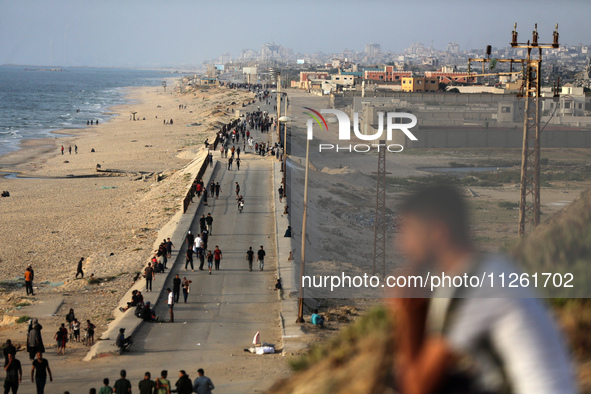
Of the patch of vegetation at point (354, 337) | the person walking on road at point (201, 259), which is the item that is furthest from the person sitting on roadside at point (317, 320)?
the patch of vegetation at point (354, 337)

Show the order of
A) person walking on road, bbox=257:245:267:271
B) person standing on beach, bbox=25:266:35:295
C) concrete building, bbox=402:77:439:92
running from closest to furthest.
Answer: person standing on beach, bbox=25:266:35:295 → person walking on road, bbox=257:245:267:271 → concrete building, bbox=402:77:439:92

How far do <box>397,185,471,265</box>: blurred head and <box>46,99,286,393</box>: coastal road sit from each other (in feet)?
33.6

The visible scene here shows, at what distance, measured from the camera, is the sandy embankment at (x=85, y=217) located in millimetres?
20422

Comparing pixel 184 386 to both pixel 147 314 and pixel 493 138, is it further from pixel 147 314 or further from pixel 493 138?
pixel 493 138

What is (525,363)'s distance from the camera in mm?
1726

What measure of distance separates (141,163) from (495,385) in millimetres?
52260

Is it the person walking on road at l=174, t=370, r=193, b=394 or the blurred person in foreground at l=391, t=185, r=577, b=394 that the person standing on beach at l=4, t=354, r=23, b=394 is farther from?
the blurred person in foreground at l=391, t=185, r=577, b=394

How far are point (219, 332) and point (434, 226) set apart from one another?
47.7ft

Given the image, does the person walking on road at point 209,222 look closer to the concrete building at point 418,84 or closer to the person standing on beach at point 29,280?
the person standing on beach at point 29,280

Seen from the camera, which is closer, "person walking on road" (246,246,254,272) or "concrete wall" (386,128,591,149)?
"concrete wall" (386,128,591,149)

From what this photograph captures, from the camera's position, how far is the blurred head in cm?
→ 182

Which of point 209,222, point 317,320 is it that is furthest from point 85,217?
point 317,320

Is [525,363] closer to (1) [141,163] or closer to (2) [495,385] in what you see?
(2) [495,385]

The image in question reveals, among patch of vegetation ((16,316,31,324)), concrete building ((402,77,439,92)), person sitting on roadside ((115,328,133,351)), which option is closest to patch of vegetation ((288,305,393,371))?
person sitting on roadside ((115,328,133,351))
